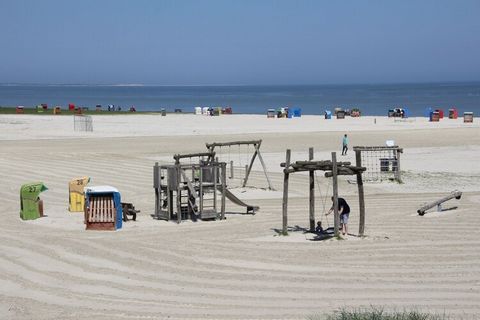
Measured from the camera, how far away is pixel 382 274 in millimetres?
15297

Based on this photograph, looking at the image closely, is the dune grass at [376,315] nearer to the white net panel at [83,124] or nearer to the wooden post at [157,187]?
the wooden post at [157,187]

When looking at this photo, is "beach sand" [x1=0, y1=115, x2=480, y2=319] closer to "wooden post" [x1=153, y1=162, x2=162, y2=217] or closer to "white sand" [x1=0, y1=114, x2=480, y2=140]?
"wooden post" [x1=153, y1=162, x2=162, y2=217]

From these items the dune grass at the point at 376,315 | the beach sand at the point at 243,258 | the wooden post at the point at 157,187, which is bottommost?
the beach sand at the point at 243,258

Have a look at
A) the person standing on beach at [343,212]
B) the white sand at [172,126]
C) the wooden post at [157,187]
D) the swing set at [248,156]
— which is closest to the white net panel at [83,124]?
the white sand at [172,126]

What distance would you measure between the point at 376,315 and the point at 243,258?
6.15 metres

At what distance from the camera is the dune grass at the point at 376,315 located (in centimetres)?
1063

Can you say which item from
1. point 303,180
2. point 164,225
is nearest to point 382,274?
point 164,225

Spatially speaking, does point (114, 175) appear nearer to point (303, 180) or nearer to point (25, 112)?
point (303, 180)

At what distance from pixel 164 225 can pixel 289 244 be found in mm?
3909

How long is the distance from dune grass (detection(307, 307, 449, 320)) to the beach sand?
1.49 feet

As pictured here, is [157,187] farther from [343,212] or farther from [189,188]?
[343,212]

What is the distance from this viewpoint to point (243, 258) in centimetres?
1680

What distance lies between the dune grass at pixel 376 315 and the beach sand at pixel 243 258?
0.45m

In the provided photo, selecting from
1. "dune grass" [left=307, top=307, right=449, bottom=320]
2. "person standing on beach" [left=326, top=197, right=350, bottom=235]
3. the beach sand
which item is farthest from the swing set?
"dune grass" [left=307, top=307, right=449, bottom=320]
